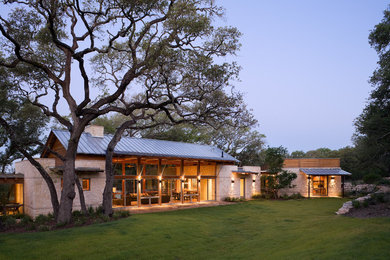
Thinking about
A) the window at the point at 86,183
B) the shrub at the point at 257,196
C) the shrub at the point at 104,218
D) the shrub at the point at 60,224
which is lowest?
the shrub at the point at 257,196

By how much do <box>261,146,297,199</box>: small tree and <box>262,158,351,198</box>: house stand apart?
89 cm

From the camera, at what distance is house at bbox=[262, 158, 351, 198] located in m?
26.2

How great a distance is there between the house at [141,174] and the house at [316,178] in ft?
11.1

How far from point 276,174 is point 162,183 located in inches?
375

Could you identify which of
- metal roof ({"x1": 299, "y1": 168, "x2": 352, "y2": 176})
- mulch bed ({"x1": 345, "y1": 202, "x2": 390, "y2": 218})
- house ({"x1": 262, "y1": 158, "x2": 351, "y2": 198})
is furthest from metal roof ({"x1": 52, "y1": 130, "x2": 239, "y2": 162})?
mulch bed ({"x1": 345, "y1": 202, "x2": 390, "y2": 218})

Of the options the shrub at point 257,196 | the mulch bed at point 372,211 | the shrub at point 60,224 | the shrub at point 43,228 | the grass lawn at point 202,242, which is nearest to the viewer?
the grass lawn at point 202,242

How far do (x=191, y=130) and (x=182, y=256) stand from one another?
25213 millimetres

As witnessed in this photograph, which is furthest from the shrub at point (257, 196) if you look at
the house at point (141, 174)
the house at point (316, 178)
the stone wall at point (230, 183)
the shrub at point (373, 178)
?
the shrub at point (373, 178)

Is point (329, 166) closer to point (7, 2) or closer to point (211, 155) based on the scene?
point (211, 155)

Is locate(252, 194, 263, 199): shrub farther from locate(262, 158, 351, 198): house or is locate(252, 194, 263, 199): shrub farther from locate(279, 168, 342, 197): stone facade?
locate(279, 168, 342, 197): stone facade

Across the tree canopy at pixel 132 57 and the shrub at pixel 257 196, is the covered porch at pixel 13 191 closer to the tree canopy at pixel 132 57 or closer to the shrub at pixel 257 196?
the tree canopy at pixel 132 57

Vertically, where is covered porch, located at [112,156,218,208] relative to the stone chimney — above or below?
below

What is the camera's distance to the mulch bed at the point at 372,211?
11.5m

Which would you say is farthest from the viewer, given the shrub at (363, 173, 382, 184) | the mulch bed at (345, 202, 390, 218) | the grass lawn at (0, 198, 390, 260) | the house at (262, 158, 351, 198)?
the house at (262, 158, 351, 198)
